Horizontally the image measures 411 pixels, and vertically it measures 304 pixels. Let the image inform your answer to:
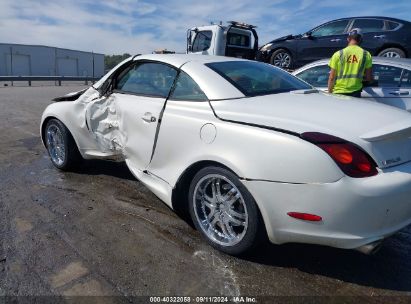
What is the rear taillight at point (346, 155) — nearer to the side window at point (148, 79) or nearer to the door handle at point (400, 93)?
the side window at point (148, 79)

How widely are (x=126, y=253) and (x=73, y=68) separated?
1806 inches

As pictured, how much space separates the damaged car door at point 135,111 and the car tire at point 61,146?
500mm

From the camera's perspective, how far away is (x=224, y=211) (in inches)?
112

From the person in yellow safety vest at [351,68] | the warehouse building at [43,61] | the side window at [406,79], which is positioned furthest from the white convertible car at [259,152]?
the warehouse building at [43,61]

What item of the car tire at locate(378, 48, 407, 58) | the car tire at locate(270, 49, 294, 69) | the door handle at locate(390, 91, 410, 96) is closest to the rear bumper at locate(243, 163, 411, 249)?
the door handle at locate(390, 91, 410, 96)

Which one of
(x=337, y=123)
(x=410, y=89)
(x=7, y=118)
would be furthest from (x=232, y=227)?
(x=7, y=118)

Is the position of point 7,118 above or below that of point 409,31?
below

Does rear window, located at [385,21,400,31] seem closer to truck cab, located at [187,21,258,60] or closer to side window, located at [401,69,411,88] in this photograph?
side window, located at [401,69,411,88]

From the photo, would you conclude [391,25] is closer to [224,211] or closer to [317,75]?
[317,75]

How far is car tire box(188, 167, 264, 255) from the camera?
2.58 m

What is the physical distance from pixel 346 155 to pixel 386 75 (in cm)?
384

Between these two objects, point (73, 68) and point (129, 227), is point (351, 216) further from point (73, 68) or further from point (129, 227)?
point (73, 68)

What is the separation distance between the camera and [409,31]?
8.52 meters

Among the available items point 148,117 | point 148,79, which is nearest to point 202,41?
point 148,79
